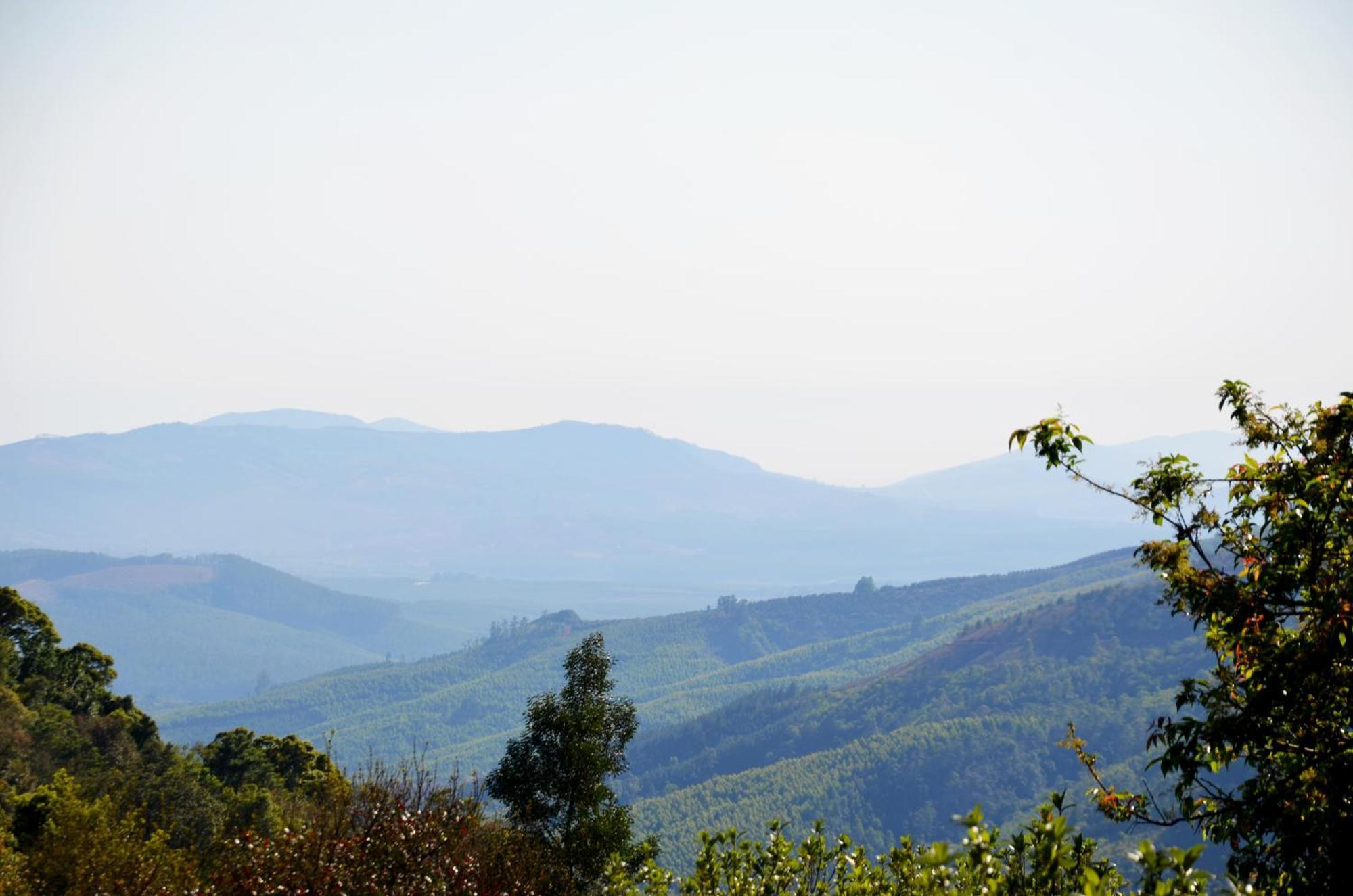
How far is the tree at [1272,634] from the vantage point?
8.58 meters

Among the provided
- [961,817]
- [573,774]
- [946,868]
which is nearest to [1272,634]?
[946,868]

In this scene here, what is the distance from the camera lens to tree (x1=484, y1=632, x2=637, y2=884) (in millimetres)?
22156

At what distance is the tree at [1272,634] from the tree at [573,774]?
1426 centimetres

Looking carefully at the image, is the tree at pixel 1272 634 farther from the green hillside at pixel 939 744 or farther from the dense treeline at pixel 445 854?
the green hillside at pixel 939 744

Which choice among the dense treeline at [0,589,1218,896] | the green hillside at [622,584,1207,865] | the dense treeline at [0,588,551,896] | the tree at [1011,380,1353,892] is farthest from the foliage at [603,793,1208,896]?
the green hillside at [622,584,1207,865]

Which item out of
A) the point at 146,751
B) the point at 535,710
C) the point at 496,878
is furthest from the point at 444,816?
the point at 146,751

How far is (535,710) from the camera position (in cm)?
2384

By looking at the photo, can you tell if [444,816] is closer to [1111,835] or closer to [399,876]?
[399,876]

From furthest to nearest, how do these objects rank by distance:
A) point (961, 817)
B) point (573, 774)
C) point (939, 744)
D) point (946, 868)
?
point (939, 744) → point (573, 774) → point (946, 868) → point (961, 817)

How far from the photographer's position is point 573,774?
22.9m

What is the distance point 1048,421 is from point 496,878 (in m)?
9.29

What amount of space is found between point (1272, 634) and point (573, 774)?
1653 cm

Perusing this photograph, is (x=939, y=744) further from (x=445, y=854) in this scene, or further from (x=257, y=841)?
(x=257, y=841)

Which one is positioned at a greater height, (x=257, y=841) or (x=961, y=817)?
(x=961, y=817)
